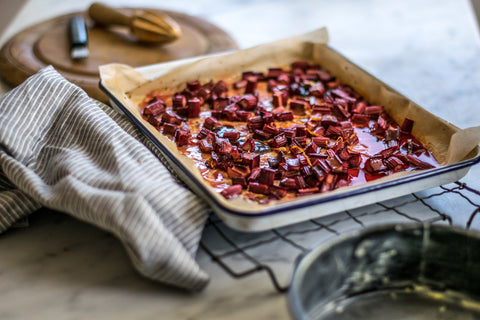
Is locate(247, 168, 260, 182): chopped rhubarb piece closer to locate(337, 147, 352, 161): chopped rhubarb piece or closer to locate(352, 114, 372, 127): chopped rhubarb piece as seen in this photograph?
locate(337, 147, 352, 161): chopped rhubarb piece

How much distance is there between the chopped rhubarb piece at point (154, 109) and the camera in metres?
1.18

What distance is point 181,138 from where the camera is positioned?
1.08 metres

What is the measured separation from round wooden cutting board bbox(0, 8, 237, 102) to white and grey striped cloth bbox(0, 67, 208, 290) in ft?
0.93

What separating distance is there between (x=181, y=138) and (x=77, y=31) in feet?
2.05

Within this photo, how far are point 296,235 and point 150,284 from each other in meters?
0.26

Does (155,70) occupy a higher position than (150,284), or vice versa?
(155,70)

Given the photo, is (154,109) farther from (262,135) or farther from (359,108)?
(359,108)

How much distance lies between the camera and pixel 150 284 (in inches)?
32.0

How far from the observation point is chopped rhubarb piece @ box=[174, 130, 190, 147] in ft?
3.55

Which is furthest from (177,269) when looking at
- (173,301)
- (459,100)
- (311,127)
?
(459,100)

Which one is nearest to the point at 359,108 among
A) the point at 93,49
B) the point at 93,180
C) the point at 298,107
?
the point at 298,107

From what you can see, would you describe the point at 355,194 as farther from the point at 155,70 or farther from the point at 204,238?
the point at 155,70

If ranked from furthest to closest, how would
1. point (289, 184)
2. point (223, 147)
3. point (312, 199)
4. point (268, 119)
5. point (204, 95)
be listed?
point (204, 95) < point (268, 119) < point (223, 147) < point (289, 184) < point (312, 199)

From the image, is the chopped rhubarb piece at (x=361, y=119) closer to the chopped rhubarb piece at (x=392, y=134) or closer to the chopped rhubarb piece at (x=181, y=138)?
the chopped rhubarb piece at (x=392, y=134)
